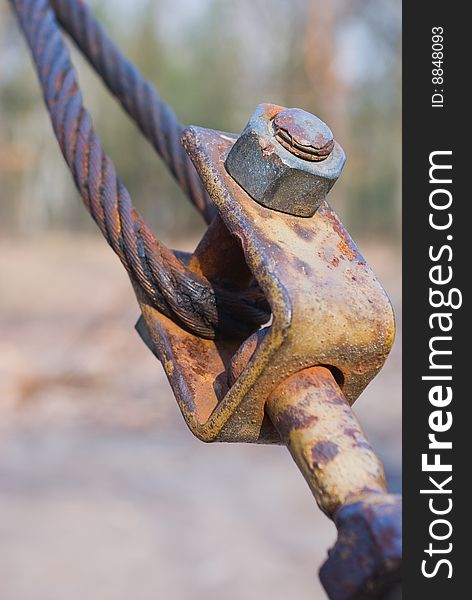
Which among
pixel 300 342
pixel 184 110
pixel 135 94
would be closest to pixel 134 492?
pixel 135 94

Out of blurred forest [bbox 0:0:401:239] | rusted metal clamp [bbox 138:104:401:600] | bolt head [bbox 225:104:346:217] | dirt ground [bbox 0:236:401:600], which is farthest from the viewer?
blurred forest [bbox 0:0:401:239]

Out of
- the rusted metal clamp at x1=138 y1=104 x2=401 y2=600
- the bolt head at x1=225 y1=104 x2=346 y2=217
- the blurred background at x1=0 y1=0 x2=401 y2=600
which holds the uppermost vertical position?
the bolt head at x1=225 y1=104 x2=346 y2=217

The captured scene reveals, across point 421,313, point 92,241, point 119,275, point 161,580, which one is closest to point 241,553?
point 161,580

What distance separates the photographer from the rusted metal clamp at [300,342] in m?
0.37

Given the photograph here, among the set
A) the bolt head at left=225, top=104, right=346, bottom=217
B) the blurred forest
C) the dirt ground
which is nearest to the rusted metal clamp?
the bolt head at left=225, top=104, right=346, bottom=217

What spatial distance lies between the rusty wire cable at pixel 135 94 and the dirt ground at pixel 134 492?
2.52 metres

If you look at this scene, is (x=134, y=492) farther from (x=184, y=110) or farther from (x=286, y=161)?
(x=184, y=110)

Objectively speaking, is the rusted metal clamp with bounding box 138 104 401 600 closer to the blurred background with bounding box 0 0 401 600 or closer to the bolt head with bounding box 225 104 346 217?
the bolt head with bounding box 225 104 346 217

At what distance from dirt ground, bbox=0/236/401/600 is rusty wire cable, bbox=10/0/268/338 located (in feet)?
8.61

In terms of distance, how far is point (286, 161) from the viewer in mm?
500

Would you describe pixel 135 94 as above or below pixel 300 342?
above

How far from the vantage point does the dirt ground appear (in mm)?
3102

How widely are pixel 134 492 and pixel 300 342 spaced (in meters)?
3.45

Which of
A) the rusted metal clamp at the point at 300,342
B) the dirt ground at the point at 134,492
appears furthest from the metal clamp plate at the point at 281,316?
the dirt ground at the point at 134,492
